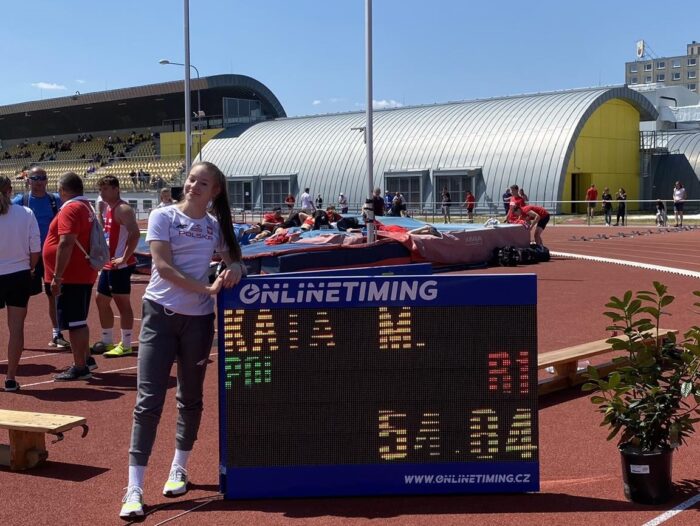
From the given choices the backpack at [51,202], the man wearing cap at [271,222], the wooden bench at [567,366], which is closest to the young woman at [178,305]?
the wooden bench at [567,366]

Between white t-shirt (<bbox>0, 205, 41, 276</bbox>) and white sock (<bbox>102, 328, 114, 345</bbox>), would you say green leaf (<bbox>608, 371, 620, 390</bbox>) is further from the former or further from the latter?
white sock (<bbox>102, 328, 114, 345</bbox>)

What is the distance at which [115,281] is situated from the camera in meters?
9.41

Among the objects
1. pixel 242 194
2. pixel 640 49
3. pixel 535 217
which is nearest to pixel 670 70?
pixel 640 49

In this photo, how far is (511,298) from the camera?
16.3 feet

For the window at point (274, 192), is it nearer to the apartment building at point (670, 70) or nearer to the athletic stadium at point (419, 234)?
the athletic stadium at point (419, 234)

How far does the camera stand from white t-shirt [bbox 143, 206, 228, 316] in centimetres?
486

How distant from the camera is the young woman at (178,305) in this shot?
15.9 ft

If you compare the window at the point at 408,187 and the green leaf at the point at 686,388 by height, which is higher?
the window at the point at 408,187

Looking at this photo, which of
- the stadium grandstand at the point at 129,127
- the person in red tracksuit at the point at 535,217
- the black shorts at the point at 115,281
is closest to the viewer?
the black shorts at the point at 115,281

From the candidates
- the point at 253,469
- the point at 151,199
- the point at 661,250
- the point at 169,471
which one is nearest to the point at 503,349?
the point at 253,469

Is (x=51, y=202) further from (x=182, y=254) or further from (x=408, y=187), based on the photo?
(x=408, y=187)

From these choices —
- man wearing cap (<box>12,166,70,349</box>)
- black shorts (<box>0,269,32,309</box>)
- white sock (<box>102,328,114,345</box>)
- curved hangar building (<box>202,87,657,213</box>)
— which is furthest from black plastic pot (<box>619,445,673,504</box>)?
curved hangar building (<box>202,87,657,213</box>)

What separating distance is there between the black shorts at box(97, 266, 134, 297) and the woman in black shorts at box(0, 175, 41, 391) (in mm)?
1512

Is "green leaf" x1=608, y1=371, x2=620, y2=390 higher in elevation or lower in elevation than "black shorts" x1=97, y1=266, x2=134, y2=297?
lower
